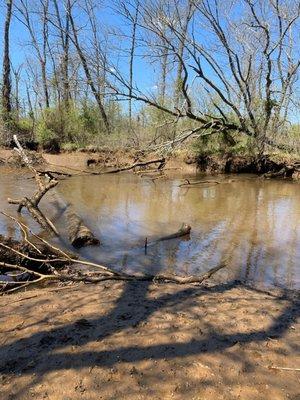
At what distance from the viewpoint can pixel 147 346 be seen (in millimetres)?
3348

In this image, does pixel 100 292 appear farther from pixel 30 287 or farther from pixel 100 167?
pixel 100 167

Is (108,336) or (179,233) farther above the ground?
(108,336)

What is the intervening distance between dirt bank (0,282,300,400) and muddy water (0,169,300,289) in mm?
1775

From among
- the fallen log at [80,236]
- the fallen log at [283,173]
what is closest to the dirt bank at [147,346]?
the fallen log at [80,236]

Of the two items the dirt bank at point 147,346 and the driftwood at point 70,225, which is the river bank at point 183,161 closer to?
the driftwood at point 70,225

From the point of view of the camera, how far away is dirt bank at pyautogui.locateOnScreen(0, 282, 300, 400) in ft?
9.27

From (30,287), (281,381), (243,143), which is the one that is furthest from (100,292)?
(243,143)

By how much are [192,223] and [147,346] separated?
6.39 meters

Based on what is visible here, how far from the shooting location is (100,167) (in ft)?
74.4

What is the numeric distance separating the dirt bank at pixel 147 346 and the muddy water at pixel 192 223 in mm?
1775

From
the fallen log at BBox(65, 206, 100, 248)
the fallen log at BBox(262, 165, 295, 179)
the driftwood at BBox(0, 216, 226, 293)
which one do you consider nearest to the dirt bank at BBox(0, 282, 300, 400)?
the driftwood at BBox(0, 216, 226, 293)

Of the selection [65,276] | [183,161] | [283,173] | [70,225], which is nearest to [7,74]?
[183,161]

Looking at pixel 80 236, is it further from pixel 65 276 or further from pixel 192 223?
pixel 192 223

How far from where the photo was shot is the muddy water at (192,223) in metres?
6.62
